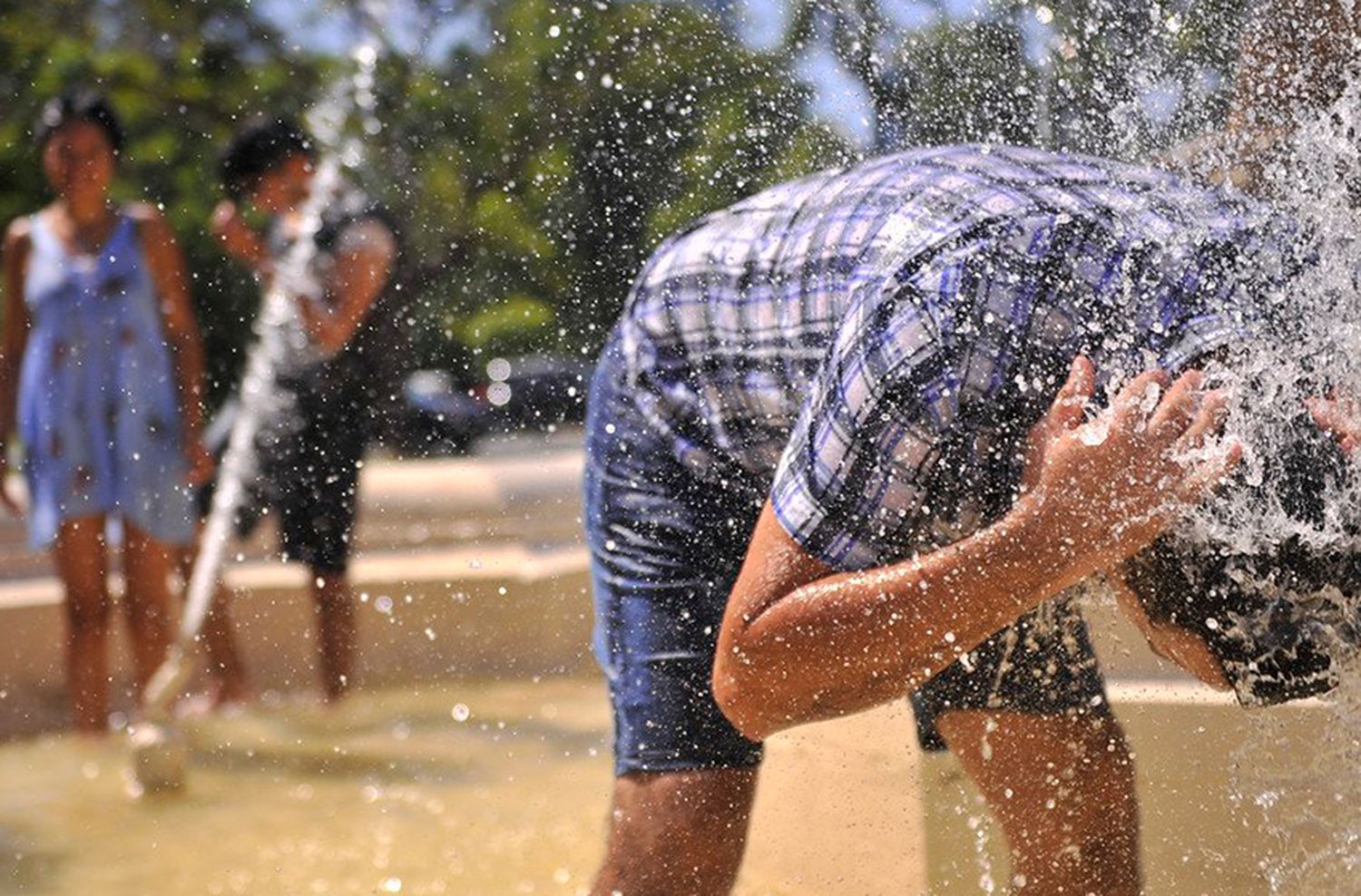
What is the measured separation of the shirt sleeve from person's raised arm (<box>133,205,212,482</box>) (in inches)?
112

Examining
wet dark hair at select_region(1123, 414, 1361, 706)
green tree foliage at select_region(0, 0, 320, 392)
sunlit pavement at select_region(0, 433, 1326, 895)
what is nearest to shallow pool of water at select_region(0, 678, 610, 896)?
sunlit pavement at select_region(0, 433, 1326, 895)

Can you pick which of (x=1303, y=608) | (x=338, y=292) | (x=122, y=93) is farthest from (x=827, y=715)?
(x=122, y=93)

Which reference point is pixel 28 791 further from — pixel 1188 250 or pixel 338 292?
pixel 1188 250

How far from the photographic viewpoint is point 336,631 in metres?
4.62

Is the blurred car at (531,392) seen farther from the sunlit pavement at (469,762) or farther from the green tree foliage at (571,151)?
the sunlit pavement at (469,762)

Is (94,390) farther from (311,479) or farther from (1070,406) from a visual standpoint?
(1070,406)

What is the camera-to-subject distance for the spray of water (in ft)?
12.9

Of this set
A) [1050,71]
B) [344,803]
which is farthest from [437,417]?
[1050,71]

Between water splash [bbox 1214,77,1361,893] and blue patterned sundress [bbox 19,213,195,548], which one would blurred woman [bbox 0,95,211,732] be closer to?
blue patterned sundress [bbox 19,213,195,548]

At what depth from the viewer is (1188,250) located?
1.79m

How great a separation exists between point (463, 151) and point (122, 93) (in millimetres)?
1384

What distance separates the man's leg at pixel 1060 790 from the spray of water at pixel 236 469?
2.14m

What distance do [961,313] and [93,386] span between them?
9.91ft

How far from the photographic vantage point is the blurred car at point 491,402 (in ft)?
21.4
